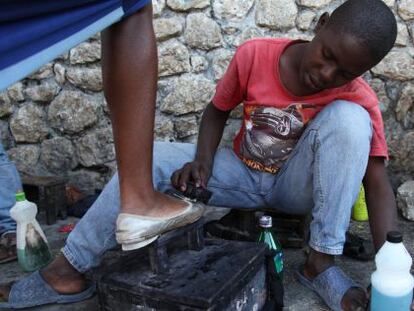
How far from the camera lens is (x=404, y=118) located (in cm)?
271

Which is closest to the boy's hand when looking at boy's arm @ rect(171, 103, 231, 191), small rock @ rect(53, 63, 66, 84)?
boy's arm @ rect(171, 103, 231, 191)

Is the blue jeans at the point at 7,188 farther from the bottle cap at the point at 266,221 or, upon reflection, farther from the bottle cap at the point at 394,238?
the bottle cap at the point at 394,238

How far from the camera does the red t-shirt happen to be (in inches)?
74.5

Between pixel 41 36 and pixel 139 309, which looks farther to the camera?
pixel 139 309

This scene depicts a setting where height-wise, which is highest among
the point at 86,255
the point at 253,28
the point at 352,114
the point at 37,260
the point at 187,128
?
the point at 253,28

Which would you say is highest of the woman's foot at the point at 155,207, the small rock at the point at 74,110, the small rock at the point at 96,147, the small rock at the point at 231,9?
the small rock at the point at 231,9

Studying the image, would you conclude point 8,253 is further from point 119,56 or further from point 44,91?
point 119,56

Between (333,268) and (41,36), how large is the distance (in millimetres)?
1180

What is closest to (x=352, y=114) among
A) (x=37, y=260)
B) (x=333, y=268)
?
(x=333, y=268)

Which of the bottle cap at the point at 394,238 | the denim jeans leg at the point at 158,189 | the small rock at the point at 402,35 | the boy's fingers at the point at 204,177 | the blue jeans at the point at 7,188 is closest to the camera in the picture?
the bottle cap at the point at 394,238

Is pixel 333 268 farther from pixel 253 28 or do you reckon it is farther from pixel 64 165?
pixel 64 165

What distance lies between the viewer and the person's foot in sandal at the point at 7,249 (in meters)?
2.20

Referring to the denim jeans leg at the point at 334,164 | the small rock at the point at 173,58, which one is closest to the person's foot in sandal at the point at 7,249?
the small rock at the point at 173,58

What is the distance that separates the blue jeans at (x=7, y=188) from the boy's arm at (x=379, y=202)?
154 cm
